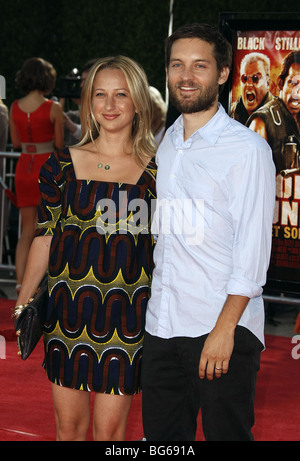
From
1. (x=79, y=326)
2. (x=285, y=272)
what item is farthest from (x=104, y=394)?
(x=285, y=272)

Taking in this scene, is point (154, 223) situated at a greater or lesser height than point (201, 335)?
greater

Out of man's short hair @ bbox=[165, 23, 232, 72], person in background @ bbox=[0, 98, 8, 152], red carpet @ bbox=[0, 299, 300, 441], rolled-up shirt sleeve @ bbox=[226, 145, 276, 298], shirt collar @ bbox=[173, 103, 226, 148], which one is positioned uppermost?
person in background @ bbox=[0, 98, 8, 152]

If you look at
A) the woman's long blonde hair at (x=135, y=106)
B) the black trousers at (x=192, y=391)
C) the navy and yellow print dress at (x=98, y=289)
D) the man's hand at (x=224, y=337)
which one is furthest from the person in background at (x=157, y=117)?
the man's hand at (x=224, y=337)

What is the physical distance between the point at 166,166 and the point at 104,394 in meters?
0.83

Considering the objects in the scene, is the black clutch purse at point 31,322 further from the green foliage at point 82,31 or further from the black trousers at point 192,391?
the green foliage at point 82,31

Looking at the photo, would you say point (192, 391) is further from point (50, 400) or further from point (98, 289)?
point (50, 400)

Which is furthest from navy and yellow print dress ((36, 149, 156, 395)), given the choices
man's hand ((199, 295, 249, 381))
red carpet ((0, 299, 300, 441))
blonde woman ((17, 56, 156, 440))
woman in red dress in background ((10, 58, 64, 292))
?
woman in red dress in background ((10, 58, 64, 292))

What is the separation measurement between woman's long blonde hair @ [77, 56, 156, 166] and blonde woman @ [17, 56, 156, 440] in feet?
0.04

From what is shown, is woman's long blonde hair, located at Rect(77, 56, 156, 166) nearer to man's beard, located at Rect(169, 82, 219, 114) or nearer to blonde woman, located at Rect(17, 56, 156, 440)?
blonde woman, located at Rect(17, 56, 156, 440)

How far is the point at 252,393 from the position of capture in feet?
8.61

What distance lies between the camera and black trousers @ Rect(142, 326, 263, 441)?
8.43ft

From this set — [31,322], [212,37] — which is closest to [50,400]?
[31,322]

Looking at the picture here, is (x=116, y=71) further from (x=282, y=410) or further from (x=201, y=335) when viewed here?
(x=282, y=410)

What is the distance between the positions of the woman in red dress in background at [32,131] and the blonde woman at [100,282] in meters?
3.87
